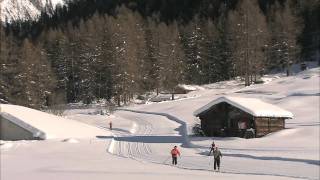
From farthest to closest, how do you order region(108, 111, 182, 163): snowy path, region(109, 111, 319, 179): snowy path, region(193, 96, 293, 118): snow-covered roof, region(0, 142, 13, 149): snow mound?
region(193, 96, 293, 118): snow-covered roof
region(0, 142, 13, 149): snow mound
region(108, 111, 182, 163): snowy path
region(109, 111, 319, 179): snowy path

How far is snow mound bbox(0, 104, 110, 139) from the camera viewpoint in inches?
1898

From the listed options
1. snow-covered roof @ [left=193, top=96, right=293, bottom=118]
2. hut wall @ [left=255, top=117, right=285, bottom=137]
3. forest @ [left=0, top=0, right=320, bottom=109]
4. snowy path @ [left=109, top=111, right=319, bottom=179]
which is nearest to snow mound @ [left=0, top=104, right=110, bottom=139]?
snowy path @ [left=109, top=111, right=319, bottom=179]

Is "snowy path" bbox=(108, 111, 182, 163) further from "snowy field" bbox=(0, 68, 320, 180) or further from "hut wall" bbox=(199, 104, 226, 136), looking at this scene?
"hut wall" bbox=(199, 104, 226, 136)

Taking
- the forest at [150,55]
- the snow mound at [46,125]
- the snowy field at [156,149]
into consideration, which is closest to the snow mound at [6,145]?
the snowy field at [156,149]

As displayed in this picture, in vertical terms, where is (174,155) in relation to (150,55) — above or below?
below

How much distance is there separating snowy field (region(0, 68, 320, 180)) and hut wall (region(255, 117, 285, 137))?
41.8 inches

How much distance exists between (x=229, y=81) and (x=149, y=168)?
62004mm

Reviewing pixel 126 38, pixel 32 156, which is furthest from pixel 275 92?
pixel 32 156

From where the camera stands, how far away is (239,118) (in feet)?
148

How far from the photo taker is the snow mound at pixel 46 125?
4822cm

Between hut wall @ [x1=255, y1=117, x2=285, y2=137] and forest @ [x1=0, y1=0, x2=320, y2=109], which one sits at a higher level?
forest @ [x1=0, y1=0, x2=320, y2=109]

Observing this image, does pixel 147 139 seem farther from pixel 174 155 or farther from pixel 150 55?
pixel 150 55

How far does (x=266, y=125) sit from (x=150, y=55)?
5088cm

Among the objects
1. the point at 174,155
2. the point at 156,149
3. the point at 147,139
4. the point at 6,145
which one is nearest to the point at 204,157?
the point at 174,155
